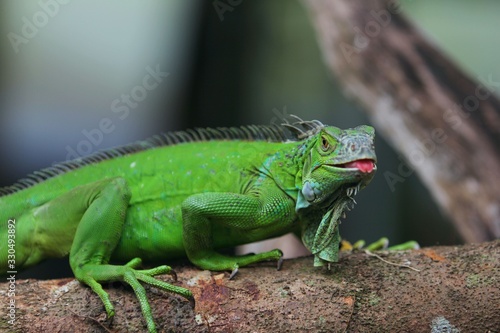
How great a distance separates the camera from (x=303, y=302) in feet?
9.66

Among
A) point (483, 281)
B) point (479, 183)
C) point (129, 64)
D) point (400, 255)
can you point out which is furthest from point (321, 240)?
point (129, 64)

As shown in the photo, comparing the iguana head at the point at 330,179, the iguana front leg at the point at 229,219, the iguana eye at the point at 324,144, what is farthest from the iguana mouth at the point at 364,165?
the iguana front leg at the point at 229,219

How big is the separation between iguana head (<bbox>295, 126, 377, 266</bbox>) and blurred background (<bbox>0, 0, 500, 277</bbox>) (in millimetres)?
2793

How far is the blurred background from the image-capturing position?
611cm

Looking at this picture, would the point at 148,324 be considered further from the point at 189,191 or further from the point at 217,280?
the point at 189,191

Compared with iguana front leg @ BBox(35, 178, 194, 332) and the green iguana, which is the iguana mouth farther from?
iguana front leg @ BBox(35, 178, 194, 332)

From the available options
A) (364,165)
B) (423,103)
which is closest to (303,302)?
(364,165)

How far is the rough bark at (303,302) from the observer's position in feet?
9.35

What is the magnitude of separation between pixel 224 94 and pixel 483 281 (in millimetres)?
4285

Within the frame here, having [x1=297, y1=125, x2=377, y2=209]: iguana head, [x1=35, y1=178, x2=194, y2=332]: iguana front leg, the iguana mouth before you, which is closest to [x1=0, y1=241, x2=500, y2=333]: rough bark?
[x1=35, y1=178, x2=194, y2=332]: iguana front leg

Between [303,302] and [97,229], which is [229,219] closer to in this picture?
[303,302]

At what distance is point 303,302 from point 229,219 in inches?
27.9

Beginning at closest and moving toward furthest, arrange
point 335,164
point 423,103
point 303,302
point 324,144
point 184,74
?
point 303,302 < point 335,164 < point 324,144 < point 423,103 < point 184,74

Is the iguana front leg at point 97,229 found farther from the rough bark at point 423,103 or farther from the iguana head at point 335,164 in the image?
the rough bark at point 423,103
